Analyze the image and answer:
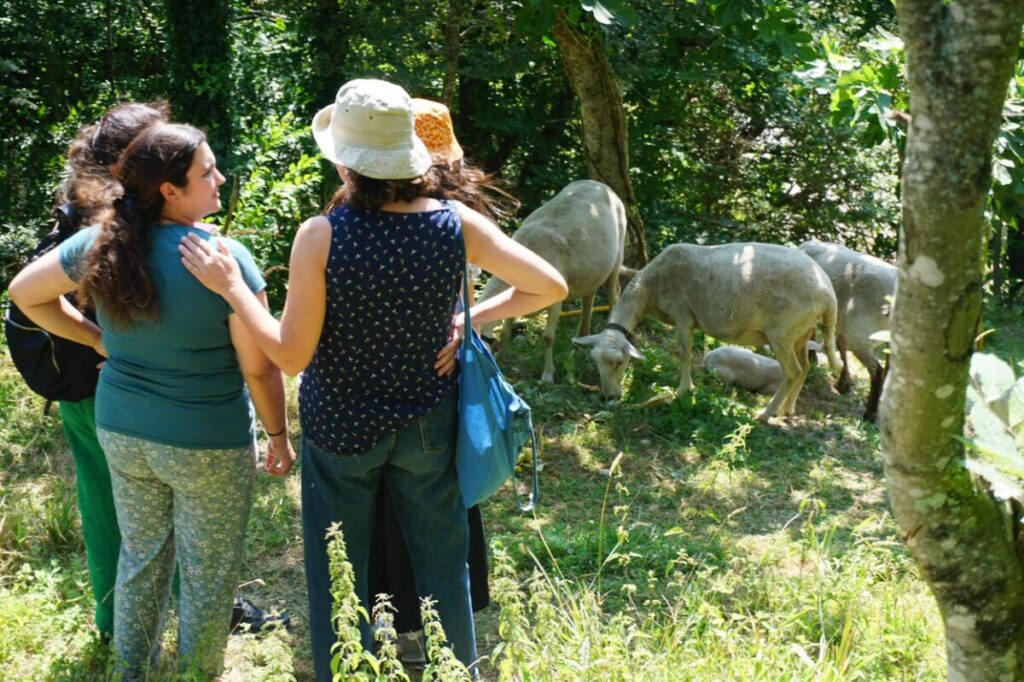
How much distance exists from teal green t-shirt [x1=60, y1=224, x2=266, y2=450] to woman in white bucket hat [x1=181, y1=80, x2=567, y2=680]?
0.12 meters

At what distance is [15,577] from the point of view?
528 cm

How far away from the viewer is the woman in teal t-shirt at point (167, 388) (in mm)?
3434

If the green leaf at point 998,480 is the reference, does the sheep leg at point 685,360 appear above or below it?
below

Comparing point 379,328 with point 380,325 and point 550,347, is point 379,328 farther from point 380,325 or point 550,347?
point 550,347

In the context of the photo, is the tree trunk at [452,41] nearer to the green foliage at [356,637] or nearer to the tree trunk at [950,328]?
the green foliage at [356,637]

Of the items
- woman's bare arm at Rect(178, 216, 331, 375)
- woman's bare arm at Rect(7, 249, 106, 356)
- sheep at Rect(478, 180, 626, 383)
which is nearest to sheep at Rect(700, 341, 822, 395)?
sheep at Rect(478, 180, 626, 383)

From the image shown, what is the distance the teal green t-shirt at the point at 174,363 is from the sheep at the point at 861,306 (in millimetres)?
6814

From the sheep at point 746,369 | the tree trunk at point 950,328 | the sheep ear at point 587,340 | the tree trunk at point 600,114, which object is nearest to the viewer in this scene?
the tree trunk at point 950,328

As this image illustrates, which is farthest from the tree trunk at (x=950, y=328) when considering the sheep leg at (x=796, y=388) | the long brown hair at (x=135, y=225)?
the sheep leg at (x=796, y=388)

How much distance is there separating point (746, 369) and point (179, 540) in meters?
6.89

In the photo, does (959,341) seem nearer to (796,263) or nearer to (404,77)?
(796,263)

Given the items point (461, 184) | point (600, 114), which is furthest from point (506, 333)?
point (461, 184)

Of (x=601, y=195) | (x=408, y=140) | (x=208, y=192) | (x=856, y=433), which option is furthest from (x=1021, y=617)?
(x=601, y=195)

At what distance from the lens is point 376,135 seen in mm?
3229
